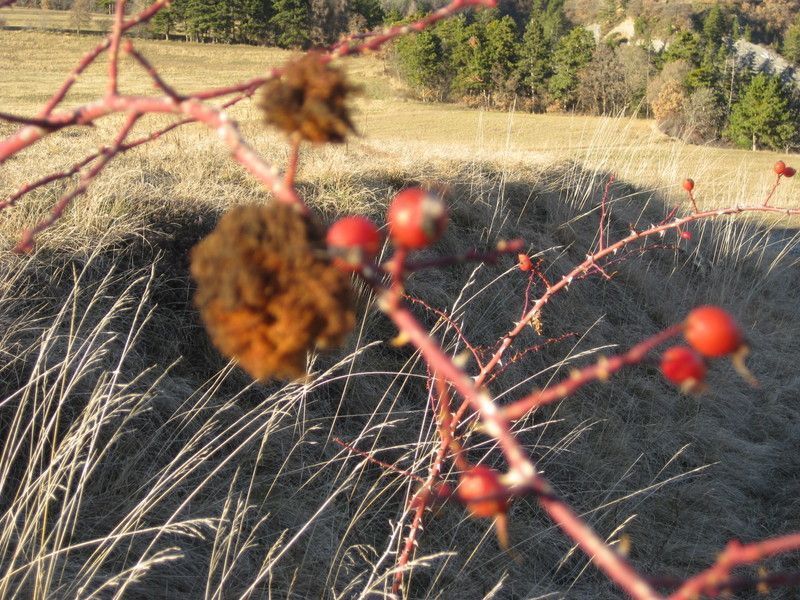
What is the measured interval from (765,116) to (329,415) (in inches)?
821

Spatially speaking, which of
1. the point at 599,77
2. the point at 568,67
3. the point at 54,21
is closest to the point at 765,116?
the point at 599,77

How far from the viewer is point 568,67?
22.5 metres

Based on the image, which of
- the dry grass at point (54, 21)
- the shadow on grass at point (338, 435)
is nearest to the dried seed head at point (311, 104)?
the shadow on grass at point (338, 435)

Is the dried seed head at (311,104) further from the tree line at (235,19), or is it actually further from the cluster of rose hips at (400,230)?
the tree line at (235,19)

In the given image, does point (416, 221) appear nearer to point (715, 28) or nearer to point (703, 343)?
point (703, 343)

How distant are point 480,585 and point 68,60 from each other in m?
23.7

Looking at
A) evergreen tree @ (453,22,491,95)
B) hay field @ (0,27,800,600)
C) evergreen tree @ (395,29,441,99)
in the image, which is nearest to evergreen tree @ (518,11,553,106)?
evergreen tree @ (453,22,491,95)

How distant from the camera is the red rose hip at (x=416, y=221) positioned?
0.35 metres

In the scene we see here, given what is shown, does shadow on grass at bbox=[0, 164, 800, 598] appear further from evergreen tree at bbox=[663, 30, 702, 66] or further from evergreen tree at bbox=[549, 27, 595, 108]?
evergreen tree at bbox=[663, 30, 702, 66]

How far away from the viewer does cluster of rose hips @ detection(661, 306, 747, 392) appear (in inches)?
14.9

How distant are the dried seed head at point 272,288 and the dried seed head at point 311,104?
6 cm

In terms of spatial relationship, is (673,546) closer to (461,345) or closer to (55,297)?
(461,345)

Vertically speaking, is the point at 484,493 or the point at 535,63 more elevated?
the point at 535,63

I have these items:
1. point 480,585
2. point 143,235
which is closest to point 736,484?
point 480,585
